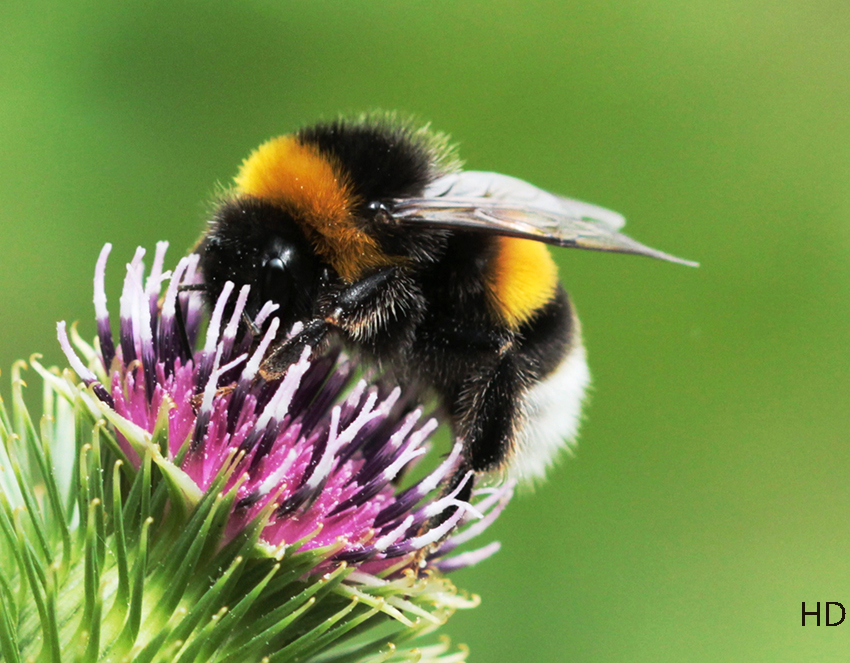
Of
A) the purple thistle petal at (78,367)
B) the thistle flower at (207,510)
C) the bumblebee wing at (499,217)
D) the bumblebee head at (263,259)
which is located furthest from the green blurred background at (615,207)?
the purple thistle petal at (78,367)

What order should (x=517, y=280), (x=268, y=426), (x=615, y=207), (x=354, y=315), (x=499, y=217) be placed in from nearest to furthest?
(x=268, y=426), (x=354, y=315), (x=499, y=217), (x=517, y=280), (x=615, y=207)

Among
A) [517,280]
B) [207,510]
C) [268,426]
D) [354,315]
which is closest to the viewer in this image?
[207,510]

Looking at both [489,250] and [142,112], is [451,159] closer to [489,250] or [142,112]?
[489,250]

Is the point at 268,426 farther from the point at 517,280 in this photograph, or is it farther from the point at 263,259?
the point at 517,280

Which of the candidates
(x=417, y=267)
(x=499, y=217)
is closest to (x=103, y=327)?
(x=417, y=267)

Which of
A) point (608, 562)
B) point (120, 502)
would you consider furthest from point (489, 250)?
point (608, 562)

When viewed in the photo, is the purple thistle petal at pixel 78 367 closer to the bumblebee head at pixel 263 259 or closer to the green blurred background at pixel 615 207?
the bumblebee head at pixel 263 259
